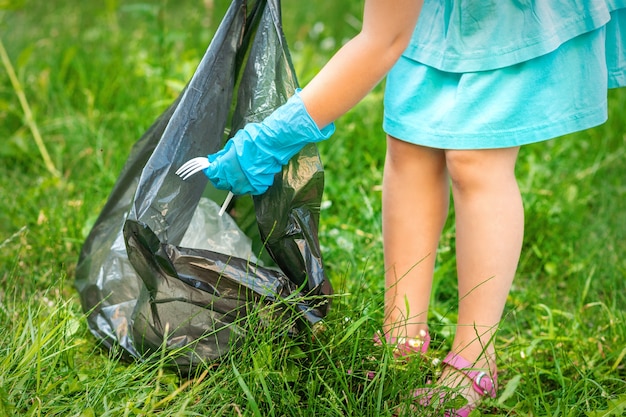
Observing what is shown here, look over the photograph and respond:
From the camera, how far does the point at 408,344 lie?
5.55 ft

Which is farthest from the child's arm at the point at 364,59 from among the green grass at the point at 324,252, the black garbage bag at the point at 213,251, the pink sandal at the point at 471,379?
the pink sandal at the point at 471,379

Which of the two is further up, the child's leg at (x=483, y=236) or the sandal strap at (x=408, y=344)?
the child's leg at (x=483, y=236)

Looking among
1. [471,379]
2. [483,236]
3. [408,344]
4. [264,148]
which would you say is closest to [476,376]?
[471,379]

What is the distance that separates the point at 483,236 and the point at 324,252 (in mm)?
697

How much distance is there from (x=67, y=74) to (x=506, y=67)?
2.31 metres

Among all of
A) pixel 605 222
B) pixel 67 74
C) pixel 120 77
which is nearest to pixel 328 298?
pixel 605 222

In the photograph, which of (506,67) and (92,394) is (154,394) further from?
(506,67)

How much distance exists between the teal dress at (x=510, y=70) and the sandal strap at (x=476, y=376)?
0.51m

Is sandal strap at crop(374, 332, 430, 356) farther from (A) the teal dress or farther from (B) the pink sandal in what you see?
(A) the teal dress

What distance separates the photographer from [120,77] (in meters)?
3.06

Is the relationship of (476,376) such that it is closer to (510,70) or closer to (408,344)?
(408,344)

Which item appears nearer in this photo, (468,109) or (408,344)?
(468,109)

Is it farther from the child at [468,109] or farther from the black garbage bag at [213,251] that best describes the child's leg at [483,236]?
the black garbage bag at [213,251]

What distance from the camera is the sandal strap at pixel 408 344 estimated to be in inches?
62.5
